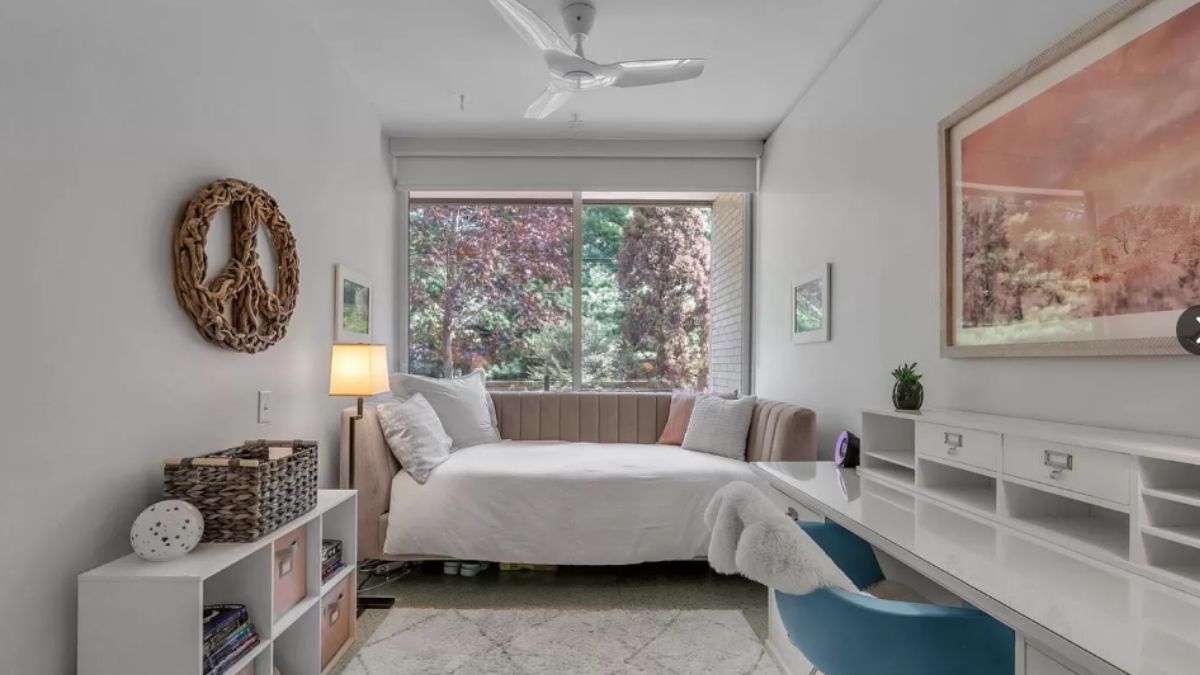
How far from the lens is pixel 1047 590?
0.94 meters

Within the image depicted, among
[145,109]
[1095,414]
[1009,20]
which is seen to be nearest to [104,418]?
[145,109]

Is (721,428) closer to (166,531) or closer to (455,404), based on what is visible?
(455,404)

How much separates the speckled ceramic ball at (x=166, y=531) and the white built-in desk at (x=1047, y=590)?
160 cm

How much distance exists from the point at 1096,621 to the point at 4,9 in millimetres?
2254

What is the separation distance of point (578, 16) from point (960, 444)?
2098mm

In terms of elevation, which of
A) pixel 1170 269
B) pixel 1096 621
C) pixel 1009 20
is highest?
pixel 1009 20

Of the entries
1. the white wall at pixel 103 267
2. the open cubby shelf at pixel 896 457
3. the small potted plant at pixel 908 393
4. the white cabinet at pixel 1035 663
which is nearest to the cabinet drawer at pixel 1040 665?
the white cabinet at pixel 1035 663

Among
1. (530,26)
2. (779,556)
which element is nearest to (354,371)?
(530,26)

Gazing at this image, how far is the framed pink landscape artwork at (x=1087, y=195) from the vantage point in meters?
1.15

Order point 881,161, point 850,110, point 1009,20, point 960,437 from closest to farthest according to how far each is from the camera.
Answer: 1. point 960,437
2. point 1009,20
3. point 881,161
4. point 850,110

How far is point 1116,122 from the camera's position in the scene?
1.28 m

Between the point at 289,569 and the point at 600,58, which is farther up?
the point at 600,58

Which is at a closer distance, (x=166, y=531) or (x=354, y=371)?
(x=166, y=531)

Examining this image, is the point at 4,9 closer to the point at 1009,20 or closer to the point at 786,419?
the point at 1009,20
